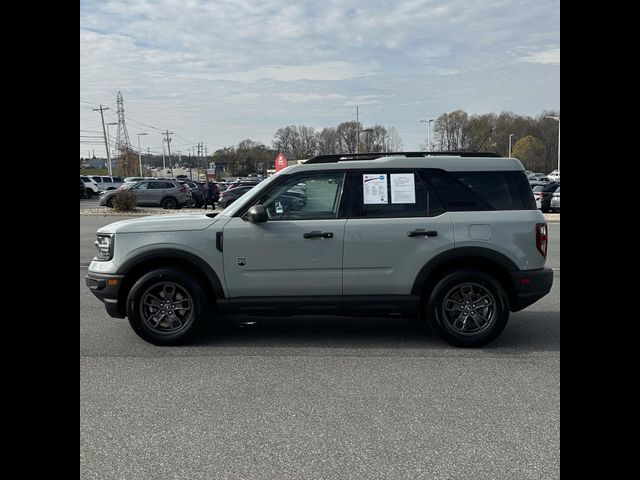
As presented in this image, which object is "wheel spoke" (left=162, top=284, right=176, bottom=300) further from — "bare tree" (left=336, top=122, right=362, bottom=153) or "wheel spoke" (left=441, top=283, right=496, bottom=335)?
"bare tree" (left=336, top=122, right=362, bottom=153)

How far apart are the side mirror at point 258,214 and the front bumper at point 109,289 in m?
1.49

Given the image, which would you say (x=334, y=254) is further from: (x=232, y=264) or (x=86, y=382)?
(x=86, y=382)

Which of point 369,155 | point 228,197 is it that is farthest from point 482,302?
point 228,197

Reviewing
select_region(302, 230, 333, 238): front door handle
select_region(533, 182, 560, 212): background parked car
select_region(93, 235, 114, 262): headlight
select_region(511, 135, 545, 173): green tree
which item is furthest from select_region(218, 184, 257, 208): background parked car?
select_region(511, 135, 545, 173): green tree

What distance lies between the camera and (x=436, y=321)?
5.73 metres

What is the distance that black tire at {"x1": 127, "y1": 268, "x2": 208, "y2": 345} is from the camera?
226 inches

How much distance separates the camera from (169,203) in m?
32.2

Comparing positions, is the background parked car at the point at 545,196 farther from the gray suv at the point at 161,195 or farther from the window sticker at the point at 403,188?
the window sticker at the point at 403,188

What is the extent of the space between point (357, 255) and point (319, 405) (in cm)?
187

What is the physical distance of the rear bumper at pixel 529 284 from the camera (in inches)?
226

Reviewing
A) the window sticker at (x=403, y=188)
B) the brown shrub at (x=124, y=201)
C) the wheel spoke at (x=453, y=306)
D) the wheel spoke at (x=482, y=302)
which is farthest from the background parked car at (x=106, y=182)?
the wheel spoke at (x=482, y=302)
